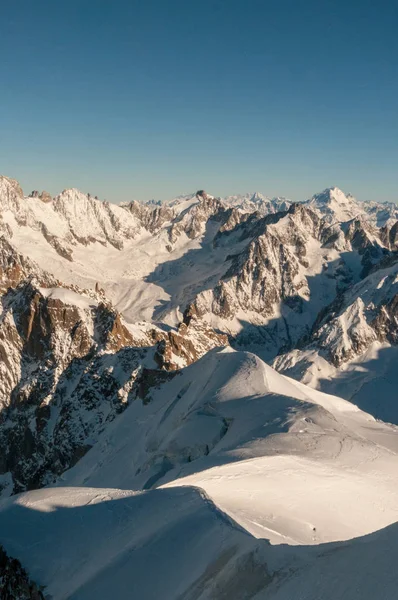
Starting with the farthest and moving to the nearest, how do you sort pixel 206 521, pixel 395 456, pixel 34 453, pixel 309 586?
pixel 34 453 < pixel 395 456 < pixel 206 521 < pixel 309 586

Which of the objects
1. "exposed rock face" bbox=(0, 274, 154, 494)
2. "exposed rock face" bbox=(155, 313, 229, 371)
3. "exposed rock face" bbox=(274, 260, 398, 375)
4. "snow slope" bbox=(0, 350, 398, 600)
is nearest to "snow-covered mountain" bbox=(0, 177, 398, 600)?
"snow slope" bbox=(0, 350, 398, 600)

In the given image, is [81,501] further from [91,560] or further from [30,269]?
[30,269]

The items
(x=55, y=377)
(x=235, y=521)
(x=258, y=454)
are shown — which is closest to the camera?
(x=235, y=521)

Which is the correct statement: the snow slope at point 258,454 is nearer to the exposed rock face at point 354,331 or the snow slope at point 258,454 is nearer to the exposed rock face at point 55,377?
the exposed rock face at point 55,377

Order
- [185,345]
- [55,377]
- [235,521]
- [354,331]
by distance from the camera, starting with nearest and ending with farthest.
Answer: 1. [235,521]
2. [55,377]
3. [185,345]
4. [354,331]

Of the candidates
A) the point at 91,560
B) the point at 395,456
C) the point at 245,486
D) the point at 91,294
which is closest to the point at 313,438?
the point at 395,456

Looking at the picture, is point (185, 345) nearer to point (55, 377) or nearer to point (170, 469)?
point (55, 377)

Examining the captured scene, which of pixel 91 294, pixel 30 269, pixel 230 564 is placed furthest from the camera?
pixel 30 269

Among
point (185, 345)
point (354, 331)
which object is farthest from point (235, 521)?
point (354, 331)

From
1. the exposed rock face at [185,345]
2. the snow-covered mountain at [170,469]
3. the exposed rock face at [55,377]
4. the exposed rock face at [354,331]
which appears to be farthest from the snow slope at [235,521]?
the exposed rock face at [354,331]
